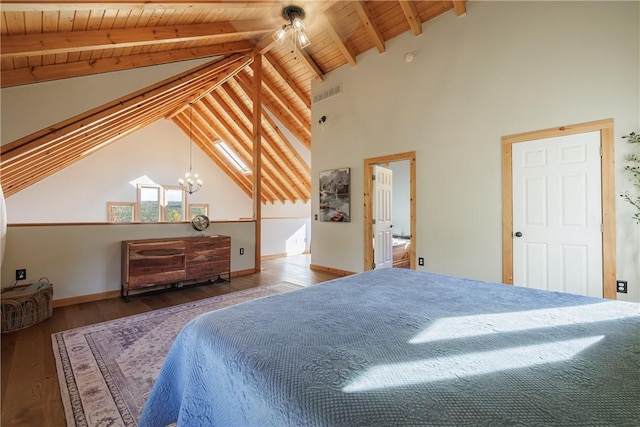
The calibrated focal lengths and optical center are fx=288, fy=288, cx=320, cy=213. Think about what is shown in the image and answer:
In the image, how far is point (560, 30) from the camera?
2.93 metres

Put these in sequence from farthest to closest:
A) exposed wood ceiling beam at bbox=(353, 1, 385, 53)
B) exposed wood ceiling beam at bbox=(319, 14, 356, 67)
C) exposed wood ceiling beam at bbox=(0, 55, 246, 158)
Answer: exposed wood ceiling beam at bbox=(319, 14, 356, 67), exposed wood ceiling beam at bbox=(353, 1, 385, 53), exposed wood ceiling beam at bbox=(0, 55, 246, 158)

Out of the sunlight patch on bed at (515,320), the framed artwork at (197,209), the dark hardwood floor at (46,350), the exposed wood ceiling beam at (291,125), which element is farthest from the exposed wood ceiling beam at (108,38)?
the framed artwork at (197,209)

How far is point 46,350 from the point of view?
226 centimetres

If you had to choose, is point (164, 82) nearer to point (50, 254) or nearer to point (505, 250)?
point (50, 254)

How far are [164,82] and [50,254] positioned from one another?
2.46 meters

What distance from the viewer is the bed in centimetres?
65

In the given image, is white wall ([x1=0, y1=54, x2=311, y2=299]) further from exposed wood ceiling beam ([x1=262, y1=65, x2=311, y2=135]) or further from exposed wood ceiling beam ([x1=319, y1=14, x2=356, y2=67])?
exposed wood ceiling beam ([x1=319, y1=14, x2=356, y2=67])

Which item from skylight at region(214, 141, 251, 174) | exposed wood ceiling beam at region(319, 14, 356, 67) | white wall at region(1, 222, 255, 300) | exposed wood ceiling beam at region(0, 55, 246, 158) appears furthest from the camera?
skylight at region(214, 141, 251, 174)

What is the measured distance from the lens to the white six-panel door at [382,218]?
4684 millimetres

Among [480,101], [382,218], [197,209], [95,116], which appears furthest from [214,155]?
[480,101]

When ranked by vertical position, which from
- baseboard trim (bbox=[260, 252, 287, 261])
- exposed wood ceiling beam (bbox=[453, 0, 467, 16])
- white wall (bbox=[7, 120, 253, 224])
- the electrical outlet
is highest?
exposed wood ceiling beam (bbox=[453, 0, 467, 16])

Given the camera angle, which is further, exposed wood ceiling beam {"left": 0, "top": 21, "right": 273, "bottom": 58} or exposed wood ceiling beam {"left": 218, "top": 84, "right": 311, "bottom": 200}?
exposed wood ceiling beam {"left": 218, "top": 84, "right": 311, "bottom": 200}

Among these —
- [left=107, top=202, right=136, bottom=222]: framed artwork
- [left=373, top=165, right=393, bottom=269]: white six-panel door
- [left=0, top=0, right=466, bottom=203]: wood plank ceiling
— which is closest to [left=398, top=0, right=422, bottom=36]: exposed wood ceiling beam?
[left=0, top=0, right=466, bottom=203]: wood plank ceiling

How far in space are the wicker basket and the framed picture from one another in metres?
3.79
